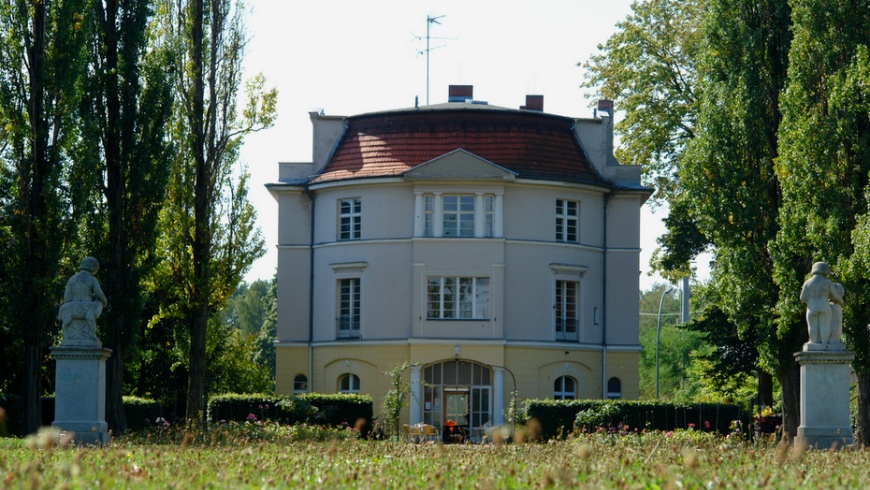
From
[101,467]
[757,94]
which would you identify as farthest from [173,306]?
[101,467]

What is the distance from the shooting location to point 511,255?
45.2 meters

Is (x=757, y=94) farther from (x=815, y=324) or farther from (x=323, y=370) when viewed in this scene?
(x=323, y=370)

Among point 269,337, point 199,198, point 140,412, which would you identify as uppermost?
point 199,198

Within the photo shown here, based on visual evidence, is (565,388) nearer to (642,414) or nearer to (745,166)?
(642,414)

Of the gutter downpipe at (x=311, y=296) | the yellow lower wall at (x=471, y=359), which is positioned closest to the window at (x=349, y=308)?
the yellow lower wall at (x=471, y=359)

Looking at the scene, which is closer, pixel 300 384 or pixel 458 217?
pixel 458 217

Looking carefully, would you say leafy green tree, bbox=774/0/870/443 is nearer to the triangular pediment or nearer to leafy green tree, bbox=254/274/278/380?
the triangular pediment

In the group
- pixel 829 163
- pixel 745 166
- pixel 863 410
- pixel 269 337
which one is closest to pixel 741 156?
pixel 745 166

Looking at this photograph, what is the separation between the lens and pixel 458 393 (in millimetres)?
44625

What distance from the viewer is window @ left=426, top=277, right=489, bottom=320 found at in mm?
44688

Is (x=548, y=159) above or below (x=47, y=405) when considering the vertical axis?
above

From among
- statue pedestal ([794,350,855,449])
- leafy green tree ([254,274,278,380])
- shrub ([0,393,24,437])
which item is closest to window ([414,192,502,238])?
shrub ([0,393,24,437])

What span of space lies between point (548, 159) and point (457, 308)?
6.30 meters

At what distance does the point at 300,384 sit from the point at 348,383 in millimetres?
1941
